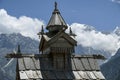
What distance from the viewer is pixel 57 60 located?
41.6m

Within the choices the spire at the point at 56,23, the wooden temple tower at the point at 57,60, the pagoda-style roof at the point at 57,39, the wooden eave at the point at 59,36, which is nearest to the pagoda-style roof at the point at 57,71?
the wooden temple tower at the point at 57,60

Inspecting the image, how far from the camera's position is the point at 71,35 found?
43.1m

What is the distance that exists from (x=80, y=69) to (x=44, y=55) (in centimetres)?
434

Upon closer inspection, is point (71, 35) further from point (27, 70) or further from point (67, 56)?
point (27, 70)

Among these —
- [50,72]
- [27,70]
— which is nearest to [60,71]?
[50,72]

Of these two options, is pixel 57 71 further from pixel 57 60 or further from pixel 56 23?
pixel 56 23

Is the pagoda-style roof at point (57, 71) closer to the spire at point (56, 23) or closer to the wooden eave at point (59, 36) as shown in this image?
the wooden eave at point (59, 36)

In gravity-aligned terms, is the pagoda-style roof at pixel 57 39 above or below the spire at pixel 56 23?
below

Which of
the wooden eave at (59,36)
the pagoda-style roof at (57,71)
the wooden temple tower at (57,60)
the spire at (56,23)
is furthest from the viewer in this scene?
the spire at (56,23)

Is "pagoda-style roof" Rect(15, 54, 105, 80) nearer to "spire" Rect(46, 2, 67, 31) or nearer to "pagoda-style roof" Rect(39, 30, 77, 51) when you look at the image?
"pagoda-style roof" Rect(39, 30, 77, 51)

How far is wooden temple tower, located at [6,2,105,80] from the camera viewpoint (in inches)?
1575

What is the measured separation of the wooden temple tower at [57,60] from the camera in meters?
40.0

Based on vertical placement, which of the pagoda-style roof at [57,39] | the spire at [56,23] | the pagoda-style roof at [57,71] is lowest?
the pagoda-style roof at [57,71]

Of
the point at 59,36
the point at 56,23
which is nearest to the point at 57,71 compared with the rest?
the point at 59,36
